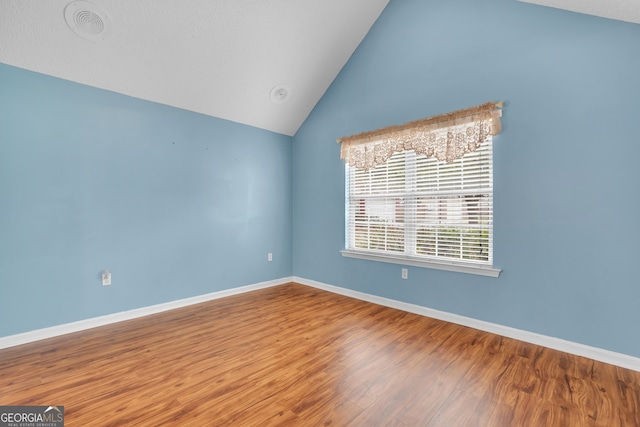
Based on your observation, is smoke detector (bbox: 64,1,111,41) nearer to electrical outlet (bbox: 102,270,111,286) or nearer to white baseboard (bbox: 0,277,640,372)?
electrical outlet (bbox: 102,270,111,286)

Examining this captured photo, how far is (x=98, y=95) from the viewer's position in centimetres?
284

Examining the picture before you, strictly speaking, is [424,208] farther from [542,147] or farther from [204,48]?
[204,48]

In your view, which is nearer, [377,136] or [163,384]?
[163,384]

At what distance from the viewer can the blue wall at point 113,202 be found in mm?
2436

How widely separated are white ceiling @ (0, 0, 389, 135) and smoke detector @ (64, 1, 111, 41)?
0.12 feet

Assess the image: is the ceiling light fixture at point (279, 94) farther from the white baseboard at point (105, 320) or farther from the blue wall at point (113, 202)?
the white baseboard at point (105, 320)

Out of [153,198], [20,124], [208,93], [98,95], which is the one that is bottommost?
[153,198]

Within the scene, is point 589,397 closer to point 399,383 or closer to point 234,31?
point 399,383

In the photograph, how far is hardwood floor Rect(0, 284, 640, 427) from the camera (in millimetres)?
1578

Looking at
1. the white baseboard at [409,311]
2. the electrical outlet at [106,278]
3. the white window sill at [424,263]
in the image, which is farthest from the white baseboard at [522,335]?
the electrical outlet at [106,278]

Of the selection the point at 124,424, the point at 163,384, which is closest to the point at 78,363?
the point at 163,384

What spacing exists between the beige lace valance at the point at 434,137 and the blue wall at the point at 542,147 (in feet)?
0.44

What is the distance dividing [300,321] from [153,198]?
213cm

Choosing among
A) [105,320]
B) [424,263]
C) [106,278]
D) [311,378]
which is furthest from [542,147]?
[105,320]
